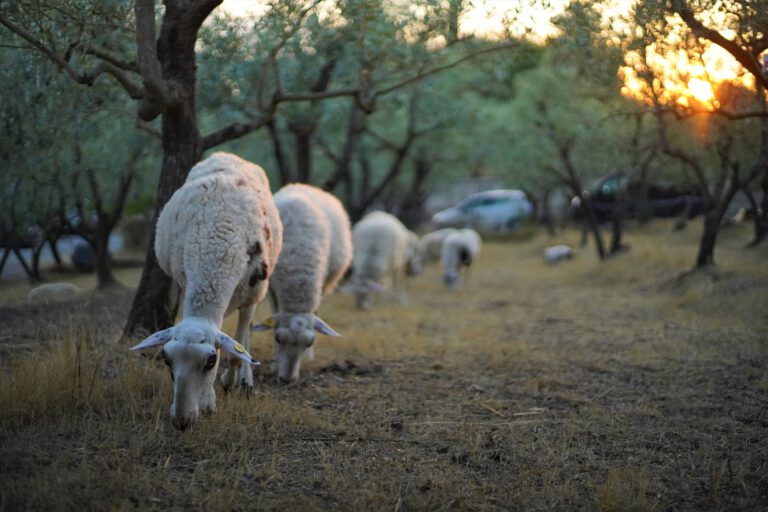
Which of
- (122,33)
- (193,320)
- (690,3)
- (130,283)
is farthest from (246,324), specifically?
(130,283)

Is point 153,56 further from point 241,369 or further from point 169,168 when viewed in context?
point 241,369

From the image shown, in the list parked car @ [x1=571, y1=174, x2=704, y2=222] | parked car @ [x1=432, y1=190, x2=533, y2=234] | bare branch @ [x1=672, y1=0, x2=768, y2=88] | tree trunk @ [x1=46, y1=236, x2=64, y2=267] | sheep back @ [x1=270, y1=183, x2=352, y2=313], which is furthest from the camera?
parked car @ [x1=432, y1=190, x2=533, y2=234]

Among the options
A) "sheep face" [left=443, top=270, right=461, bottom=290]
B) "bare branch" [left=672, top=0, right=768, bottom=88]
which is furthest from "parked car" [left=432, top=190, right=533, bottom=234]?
"bare branch" [left=672, top=0, right=768, bottom=88]

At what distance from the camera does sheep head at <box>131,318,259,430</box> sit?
4816 millimetres

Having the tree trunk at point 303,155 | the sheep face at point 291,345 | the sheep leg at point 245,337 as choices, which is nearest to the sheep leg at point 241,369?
the sheep leg at point 245,337

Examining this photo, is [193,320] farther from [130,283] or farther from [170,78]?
[130,283]

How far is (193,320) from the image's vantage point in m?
5.04

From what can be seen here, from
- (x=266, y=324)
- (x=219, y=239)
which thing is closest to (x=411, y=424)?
(x=266, y=324)

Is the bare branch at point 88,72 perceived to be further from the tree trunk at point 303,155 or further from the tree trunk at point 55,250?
the tree trunk at point 303,155

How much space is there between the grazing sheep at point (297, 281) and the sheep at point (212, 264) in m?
0.42

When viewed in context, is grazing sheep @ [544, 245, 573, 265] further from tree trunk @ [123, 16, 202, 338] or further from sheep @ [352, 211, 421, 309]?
tree trunk @ [123, 16, 202, 338]

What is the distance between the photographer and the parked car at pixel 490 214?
31844mm

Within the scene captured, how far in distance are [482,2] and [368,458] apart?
16.1 feet

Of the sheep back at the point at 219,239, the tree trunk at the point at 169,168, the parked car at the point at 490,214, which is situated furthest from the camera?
the parked car at the point at 490,214
